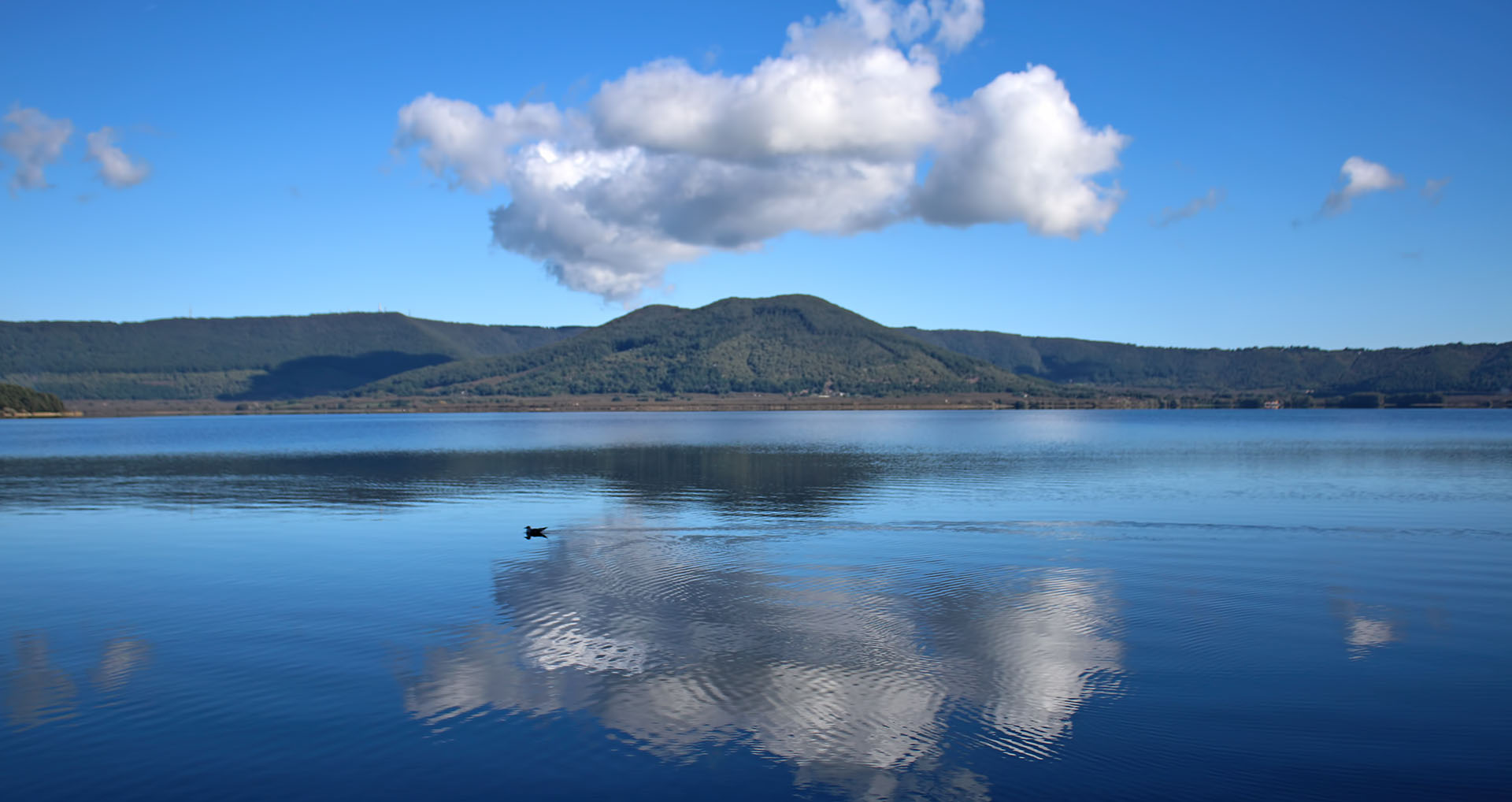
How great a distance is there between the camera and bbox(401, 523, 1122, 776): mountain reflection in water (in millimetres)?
11922

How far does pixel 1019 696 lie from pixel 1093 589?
25.8 feet

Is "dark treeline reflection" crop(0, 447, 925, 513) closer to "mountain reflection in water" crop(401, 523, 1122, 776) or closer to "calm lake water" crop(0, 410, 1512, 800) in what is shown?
"calm lake water" crop(0, 410, 1512, 800)

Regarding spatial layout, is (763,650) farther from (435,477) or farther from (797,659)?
(435,477)

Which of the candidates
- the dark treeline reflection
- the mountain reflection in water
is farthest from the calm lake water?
the dark treeline reflection

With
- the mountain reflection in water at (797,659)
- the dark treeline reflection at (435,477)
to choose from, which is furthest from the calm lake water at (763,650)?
the dark treeline reflection at (435,477)

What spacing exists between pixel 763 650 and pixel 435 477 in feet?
128

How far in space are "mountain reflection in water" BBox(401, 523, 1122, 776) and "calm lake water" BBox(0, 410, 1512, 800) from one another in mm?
77

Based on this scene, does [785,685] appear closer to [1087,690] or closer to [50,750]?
[1087,690]

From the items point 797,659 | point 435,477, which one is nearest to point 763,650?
point 797,659

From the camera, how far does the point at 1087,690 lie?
13.4 meters

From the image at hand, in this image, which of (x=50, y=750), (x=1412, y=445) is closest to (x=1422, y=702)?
(x=50, y=750)

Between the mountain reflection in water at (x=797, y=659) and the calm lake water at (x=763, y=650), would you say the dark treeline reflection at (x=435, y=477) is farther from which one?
the mountain reflection in water at (x=797, y=659)

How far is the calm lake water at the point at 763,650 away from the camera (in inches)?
425

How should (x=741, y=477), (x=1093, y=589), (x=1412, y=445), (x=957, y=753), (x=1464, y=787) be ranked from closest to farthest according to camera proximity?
(x=1464, y=787)
(x=957, y=753)
(x=1093, y=589)
(x=741, y=477)
(x=1412, y=445)
